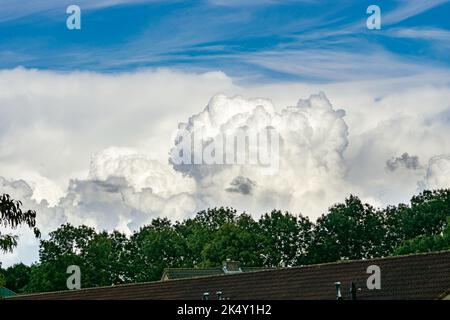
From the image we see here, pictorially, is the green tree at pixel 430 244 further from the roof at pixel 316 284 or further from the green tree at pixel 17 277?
the green tree at pixel 17 277

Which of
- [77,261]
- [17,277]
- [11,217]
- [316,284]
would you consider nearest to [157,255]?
[77,261]

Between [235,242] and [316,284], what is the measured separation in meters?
51.7

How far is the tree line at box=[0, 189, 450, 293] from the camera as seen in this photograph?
107438mm

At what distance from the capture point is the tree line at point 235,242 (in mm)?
107438


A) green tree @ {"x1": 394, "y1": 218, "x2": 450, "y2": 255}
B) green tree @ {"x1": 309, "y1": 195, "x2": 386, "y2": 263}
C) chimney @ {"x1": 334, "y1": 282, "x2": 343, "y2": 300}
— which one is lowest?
chimney @ {"x1": 334, "y1": 282, "x2": 343, "y2": 300}

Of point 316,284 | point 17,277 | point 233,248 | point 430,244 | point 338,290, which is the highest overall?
point 233,248

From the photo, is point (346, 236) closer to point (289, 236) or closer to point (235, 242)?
point (289, 236)

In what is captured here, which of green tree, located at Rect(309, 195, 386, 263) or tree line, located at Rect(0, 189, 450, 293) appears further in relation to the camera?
green tree, located at Rect(309, 195, 386, 263)

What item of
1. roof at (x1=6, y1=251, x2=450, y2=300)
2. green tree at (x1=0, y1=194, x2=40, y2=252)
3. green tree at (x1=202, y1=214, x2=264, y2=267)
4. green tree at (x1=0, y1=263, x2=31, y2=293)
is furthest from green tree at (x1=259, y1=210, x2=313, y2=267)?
green tree at (x1=0, y1=194, x2=40, y2=252)

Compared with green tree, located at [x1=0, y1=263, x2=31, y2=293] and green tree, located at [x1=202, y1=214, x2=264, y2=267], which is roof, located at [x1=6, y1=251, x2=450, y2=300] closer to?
green tree, located at [x1=202, y1=214, x2=264, y2=267]

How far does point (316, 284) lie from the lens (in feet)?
176

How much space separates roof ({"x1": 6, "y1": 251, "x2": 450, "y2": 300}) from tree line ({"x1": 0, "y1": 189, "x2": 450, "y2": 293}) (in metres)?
42.8

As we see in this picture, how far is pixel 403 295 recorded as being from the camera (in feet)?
158

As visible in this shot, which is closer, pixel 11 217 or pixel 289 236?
pixel 11 217
